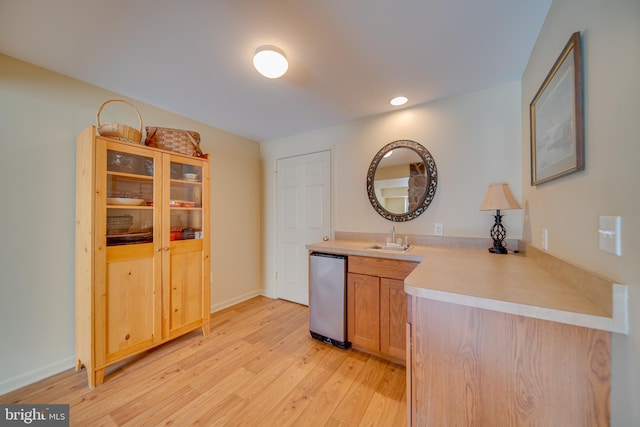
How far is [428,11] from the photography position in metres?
1.19

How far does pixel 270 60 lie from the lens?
145cm

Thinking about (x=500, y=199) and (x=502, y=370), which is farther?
(x=500, y=199)

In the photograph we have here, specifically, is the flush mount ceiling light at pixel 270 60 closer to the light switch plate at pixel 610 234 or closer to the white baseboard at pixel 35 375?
the light switch plate at pixel 610 234

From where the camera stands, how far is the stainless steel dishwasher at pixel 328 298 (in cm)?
199

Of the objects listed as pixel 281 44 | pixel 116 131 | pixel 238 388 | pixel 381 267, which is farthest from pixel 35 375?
pixel 281 44

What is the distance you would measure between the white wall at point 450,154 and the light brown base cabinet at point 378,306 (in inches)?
25.1

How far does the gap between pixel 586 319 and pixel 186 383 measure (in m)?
2.21

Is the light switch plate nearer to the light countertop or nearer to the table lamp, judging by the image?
the light countertop

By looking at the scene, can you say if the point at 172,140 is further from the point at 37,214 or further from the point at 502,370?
the point at 502,370

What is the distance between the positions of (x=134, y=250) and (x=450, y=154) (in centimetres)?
291

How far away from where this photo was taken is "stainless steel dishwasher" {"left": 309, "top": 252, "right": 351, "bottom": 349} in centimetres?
199

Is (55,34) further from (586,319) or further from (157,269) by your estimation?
(586,319)

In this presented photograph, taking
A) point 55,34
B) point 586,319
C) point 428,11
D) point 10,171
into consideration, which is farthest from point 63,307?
point 428,11

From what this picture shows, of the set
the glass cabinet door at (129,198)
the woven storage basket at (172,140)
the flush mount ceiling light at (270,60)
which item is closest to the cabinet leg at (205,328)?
the glass cabinet door at (129,198)
